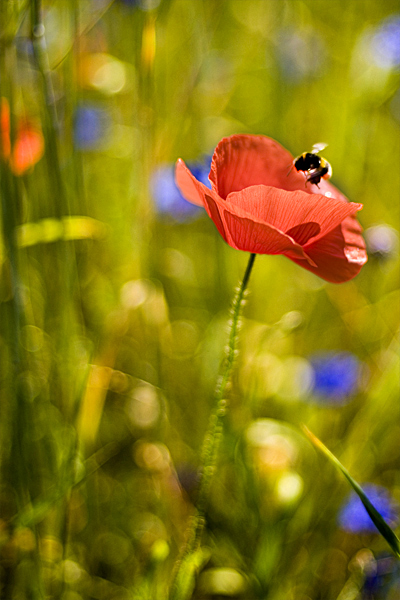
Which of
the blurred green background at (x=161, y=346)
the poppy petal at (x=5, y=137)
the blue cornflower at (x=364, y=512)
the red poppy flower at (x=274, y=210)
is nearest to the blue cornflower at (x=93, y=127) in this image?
the blurred green background at (x=161, y=346)

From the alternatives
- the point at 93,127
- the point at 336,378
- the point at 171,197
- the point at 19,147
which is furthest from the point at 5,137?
the point at 93,127

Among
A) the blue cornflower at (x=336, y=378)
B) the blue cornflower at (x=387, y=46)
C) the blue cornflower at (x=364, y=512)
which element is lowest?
the blue cornflower at (x=364, y=512)

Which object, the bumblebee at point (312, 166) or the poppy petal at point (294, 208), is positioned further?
the bumblebee at point (312, 166)

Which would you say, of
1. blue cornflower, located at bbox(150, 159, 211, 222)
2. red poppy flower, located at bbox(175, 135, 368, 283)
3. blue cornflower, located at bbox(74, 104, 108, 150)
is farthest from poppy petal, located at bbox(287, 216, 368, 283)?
blue cornflower, located at bbox(74, 104, 108, 150)

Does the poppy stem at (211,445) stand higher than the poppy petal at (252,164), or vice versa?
the poppy petal at (252,164)

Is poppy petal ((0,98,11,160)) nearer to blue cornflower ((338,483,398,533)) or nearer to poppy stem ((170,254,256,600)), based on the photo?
poppy stem ((170,254,256,600))

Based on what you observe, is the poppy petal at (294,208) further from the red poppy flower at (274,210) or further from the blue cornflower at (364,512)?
the blue cornflower at (364,512)
